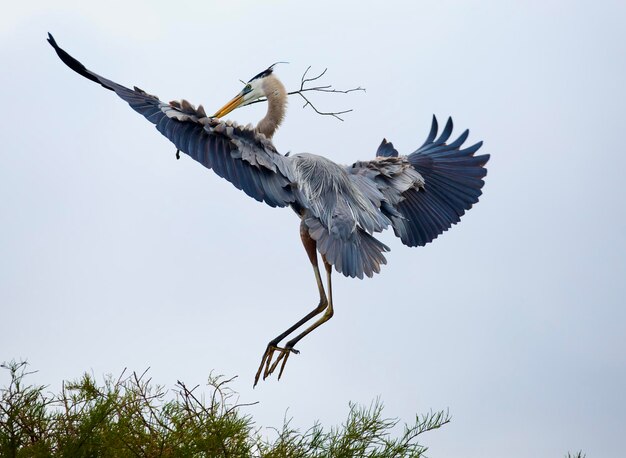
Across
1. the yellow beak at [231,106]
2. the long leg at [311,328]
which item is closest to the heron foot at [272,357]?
the long leg at [311,328]

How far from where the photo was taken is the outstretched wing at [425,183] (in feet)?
31.4

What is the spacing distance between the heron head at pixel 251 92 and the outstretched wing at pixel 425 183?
1.15 metres

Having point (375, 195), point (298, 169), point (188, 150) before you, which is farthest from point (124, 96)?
point (375, 195)

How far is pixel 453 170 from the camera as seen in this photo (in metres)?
10.6

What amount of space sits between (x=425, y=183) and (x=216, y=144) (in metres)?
2.52

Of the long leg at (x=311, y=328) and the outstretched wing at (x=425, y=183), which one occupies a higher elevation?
the outstretched wing at (x=425, y=183)

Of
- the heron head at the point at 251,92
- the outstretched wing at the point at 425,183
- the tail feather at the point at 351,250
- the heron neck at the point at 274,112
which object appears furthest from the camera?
the heron head at the point at 251,92

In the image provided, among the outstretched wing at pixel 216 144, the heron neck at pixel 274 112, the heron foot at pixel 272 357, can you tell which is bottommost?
the heron foot at pixel 272 357

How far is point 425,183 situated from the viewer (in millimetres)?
10289

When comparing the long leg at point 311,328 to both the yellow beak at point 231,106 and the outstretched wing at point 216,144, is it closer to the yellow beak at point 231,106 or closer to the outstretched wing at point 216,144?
the outstretched wing at point 216,144

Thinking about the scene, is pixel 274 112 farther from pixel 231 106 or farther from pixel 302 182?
pixel 302 182

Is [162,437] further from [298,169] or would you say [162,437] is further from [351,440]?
[298,169]

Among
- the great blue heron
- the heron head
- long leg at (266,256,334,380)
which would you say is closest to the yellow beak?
the heron head

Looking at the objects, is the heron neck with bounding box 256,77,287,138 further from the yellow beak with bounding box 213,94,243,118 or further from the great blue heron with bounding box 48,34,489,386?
the yellow beak with bounding box 213,94,243,118
